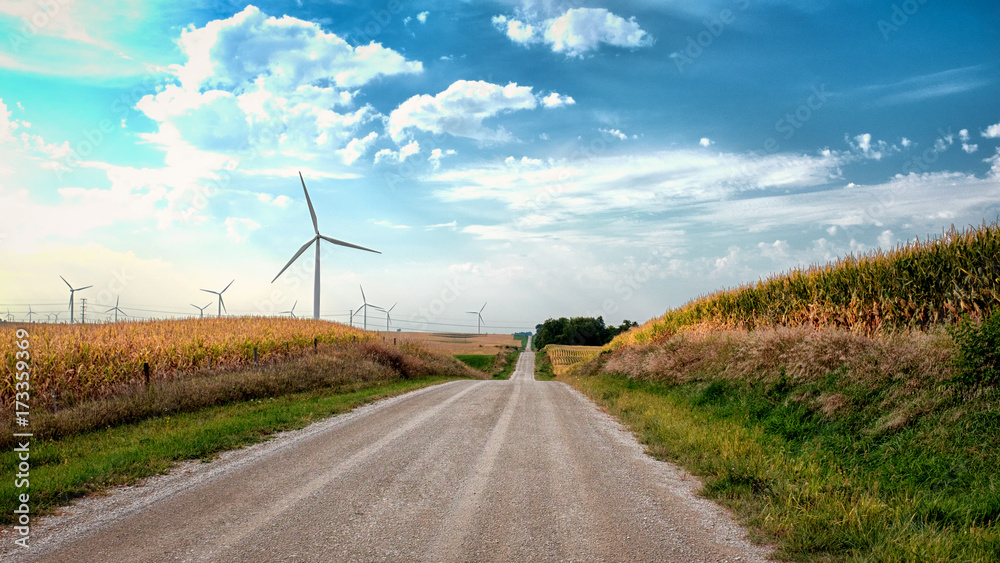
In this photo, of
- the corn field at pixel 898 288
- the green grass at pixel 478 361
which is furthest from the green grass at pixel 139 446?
A: the green grass at pixel 478 361

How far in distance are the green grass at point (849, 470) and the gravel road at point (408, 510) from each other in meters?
0.58

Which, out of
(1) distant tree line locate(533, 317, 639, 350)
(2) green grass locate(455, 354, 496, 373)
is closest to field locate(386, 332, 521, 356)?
(2) green grass locate(455, 354, 496, 373)

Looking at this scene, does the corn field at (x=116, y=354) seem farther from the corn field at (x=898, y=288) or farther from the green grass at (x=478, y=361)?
the green grass at (x=478, y=361)

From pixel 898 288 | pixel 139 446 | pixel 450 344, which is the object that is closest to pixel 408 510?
pixel 139 446

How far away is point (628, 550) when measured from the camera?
4777 millimetres

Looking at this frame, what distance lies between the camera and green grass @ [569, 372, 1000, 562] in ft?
16.2

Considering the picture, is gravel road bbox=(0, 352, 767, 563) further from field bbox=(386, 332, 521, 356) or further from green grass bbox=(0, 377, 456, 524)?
field bbox=(386, 332, 521, 356)

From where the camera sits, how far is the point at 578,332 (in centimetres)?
11550

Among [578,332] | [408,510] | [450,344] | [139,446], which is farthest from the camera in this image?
[578,332]

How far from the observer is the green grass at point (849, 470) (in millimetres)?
4938

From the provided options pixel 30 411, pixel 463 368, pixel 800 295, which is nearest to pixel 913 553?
pixel 800 295

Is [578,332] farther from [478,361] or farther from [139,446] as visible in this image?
[139,446]

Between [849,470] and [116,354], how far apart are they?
17.8 meters

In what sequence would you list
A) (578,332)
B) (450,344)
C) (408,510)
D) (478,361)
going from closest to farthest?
1. (408,510)
2. (478,361)
3. (450,344)
4. (578,332)
